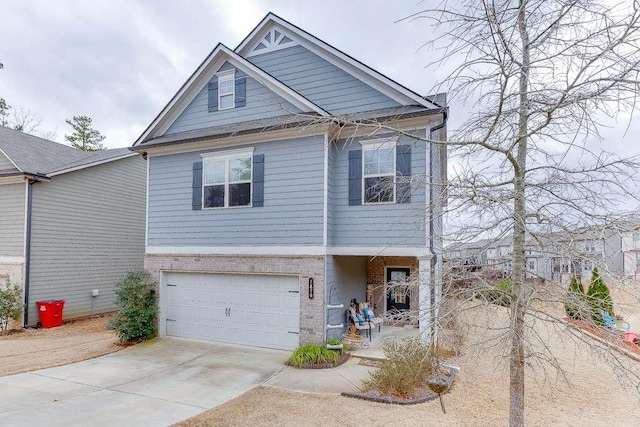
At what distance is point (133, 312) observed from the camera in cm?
1023

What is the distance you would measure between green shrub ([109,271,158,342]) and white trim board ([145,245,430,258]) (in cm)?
130

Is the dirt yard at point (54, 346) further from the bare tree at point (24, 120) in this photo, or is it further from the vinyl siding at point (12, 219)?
the bare tree at point (24, 120)

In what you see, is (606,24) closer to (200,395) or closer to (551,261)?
(551,261)

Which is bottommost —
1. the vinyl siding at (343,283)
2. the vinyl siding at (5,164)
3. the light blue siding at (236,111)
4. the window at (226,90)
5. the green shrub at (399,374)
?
Answer: the green shrub at (399,374)

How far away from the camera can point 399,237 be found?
905 centimetres

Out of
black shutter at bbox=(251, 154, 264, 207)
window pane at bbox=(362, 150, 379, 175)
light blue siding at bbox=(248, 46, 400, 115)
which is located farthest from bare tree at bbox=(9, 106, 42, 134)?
window pane at bbox=(362, 150, 379, 175)

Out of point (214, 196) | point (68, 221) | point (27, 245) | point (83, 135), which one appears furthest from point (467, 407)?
point (83, 135)

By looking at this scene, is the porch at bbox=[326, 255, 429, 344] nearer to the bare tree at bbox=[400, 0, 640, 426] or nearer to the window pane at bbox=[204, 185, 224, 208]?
the bare tree at bbox=[400, 0, 640, 426]

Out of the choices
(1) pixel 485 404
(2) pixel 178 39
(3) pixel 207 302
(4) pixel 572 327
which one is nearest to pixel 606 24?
(4) pixel 572 327

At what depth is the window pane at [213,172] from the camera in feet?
34.7

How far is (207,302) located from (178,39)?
1104 centimetres

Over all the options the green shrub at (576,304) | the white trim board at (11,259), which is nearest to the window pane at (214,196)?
the white trim board at (11,259)

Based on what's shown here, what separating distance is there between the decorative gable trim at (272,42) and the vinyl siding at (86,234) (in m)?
7.74

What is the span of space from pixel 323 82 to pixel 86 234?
1058 centimetres
